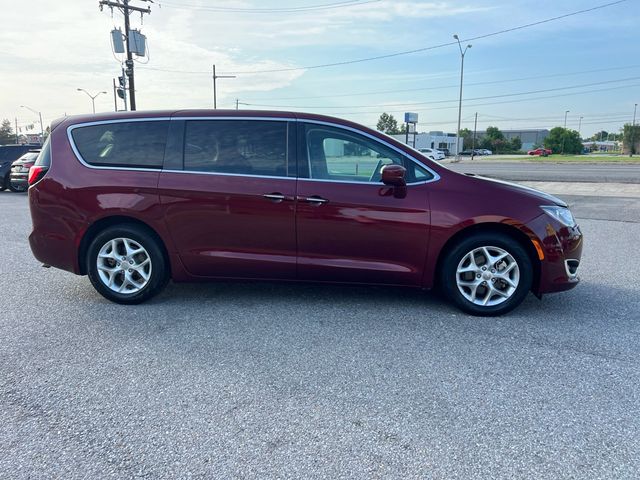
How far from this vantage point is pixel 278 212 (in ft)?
14.1

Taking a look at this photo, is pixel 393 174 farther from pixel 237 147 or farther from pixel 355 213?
pixel 237 147

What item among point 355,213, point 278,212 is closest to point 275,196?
point 278,212

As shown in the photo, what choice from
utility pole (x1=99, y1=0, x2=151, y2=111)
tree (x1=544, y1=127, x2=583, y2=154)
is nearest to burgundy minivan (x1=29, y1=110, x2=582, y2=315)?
utility pole (x1=99, y1=0, x2=151, y2=111)

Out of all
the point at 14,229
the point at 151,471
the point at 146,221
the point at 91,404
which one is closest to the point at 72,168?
the point at 146,221

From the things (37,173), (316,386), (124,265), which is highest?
(37,173)

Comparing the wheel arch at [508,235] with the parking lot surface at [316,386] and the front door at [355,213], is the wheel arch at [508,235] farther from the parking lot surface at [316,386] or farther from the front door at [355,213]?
the parking lot surface at [316,386]

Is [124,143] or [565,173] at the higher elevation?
[124,143]

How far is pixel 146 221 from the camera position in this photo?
4453 millimetres

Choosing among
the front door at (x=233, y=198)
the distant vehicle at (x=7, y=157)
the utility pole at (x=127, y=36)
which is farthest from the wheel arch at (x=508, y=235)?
the utility pole at (x=127, y=36)

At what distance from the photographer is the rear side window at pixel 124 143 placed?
14.8 feet

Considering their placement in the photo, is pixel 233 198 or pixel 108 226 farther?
pixel 108 226

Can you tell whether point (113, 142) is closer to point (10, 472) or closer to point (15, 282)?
point (15, 282)

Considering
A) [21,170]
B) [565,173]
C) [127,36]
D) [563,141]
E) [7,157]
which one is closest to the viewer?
[21,170]

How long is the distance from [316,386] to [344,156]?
2.14 metres
